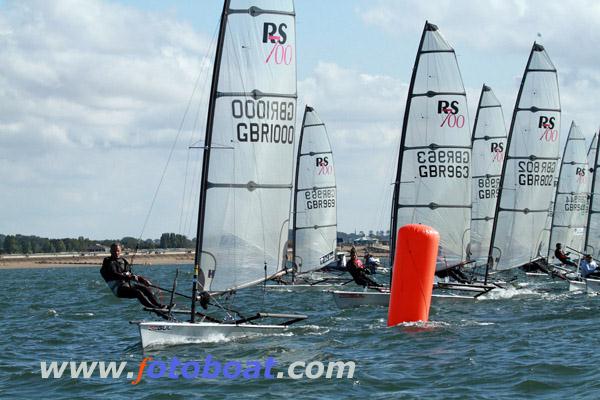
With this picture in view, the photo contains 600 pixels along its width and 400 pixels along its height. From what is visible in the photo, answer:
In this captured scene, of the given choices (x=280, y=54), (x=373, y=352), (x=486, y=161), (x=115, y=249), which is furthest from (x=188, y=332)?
(x=486, y=161)

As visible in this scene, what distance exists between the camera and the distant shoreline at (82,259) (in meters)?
107

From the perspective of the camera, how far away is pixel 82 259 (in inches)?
4653

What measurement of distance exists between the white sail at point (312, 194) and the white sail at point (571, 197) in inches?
438

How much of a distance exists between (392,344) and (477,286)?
32.5ft

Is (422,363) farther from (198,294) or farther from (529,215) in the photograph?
(529,215)

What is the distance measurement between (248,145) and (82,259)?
103 metres

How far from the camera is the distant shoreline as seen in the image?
107188 mm

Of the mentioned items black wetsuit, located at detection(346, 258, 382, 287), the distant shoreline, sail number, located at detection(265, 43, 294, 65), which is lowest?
the distant shoreline

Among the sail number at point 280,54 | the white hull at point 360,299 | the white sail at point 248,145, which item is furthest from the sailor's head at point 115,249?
the white hull at point 360,299

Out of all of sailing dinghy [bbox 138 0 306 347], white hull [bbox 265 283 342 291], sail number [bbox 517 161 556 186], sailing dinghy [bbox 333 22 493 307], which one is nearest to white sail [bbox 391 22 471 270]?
sailing dinghy [bbox 333 22 493 307]

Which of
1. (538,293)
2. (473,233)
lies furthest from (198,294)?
(473,233)

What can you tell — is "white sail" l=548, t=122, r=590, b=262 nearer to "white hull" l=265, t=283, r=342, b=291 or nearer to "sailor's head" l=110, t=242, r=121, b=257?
"white hull" l=265, t=283, r=342, b=291

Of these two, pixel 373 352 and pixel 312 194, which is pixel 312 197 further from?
pixel 373 352

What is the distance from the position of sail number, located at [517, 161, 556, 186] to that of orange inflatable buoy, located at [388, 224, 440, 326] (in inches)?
560
